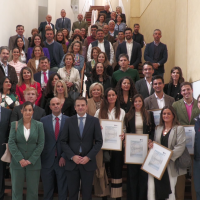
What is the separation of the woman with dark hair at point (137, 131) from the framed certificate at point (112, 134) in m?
0.18

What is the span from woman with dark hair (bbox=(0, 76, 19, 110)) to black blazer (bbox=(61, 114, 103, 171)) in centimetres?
140

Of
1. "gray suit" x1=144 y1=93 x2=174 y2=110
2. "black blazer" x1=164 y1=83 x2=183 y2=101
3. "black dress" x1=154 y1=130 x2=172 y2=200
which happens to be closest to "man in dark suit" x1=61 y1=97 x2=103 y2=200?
"black dress" x1=154 y1=130 x2=172 y2=200

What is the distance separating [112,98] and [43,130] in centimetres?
114

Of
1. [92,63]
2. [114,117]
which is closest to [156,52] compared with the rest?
[92,63]

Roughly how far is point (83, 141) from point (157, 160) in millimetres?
1045

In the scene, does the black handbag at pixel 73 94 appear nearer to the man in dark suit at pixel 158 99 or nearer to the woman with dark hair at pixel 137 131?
the man in dark suit at pixel 158 99

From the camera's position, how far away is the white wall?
938 centimetres

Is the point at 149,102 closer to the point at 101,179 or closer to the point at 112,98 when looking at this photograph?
the point at 112,98

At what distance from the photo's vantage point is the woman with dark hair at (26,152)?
178 inches

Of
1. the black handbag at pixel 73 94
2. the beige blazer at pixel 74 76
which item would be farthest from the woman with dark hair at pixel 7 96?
the beige blazer at pixel 74 76

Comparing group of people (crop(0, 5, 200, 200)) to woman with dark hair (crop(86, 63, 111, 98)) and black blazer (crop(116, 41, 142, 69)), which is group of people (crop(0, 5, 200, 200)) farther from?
black blazer (crop(116, 41, 142, 69))

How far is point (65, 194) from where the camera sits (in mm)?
4727

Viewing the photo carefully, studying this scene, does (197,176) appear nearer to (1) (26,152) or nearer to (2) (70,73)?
(1) (26,152)

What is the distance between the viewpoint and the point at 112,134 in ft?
15.7
